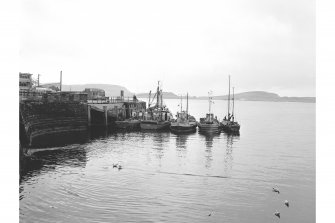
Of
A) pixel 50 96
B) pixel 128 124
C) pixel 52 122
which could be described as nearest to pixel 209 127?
pixel 128 124

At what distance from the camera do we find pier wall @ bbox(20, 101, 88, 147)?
30.2 meters

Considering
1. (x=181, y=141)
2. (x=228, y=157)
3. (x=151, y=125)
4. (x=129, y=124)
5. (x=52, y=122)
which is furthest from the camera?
(x=129, y=124)

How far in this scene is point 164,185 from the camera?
18.7 m

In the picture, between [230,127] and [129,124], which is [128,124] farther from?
[230,127]

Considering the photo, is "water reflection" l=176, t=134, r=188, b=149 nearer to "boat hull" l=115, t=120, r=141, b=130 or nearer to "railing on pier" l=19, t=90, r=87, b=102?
"boat hull" l=115, t=120, r=141, b=130

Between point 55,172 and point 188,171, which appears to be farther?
point 188,171

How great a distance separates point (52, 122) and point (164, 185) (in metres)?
21.3

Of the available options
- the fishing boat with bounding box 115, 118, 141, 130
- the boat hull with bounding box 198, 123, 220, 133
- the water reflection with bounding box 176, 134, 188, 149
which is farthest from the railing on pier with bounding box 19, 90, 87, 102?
the boat hull with bounding box 198, 123, 220, 133

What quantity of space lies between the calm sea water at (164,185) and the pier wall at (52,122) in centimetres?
341

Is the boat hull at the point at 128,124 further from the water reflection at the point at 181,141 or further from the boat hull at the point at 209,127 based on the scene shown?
the boat hull at the point at 209,127

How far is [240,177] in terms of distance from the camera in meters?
21.2
